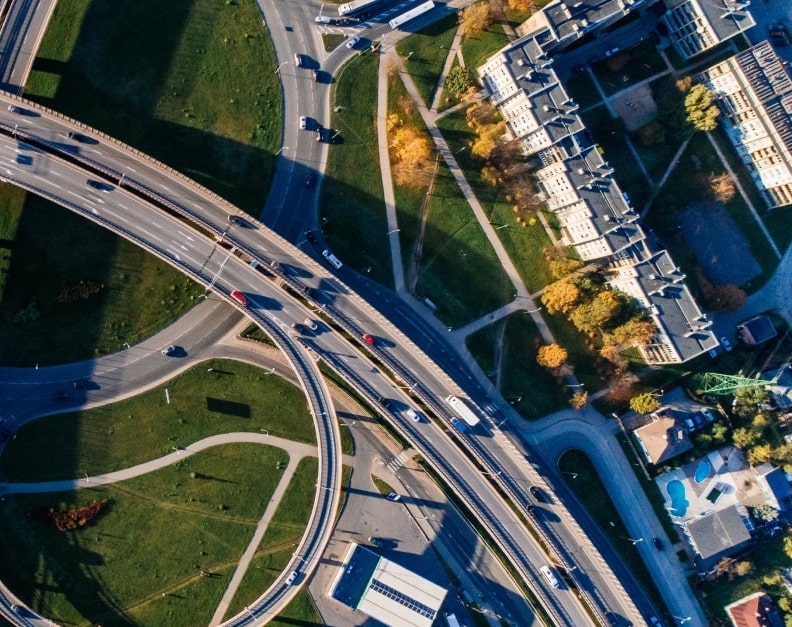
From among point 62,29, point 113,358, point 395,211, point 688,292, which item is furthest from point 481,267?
point 62,29

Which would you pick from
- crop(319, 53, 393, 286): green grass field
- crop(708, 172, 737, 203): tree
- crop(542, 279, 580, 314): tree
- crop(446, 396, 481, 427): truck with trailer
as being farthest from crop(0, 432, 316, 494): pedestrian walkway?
crop(708, 172, 737, 203): tree

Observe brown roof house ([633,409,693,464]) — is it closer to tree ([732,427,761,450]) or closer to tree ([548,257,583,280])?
tree ([732,427,761,450])

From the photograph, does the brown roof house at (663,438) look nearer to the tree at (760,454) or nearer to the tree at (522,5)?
the tree at (760,454)

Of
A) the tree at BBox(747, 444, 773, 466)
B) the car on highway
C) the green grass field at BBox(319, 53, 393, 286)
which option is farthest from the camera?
the tree at BBox(747, 444, 773, 466)

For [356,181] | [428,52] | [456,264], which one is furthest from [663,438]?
[428,52]

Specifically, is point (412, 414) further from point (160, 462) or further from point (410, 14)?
point (410, 14)

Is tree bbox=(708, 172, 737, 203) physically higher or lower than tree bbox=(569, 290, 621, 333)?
higher
